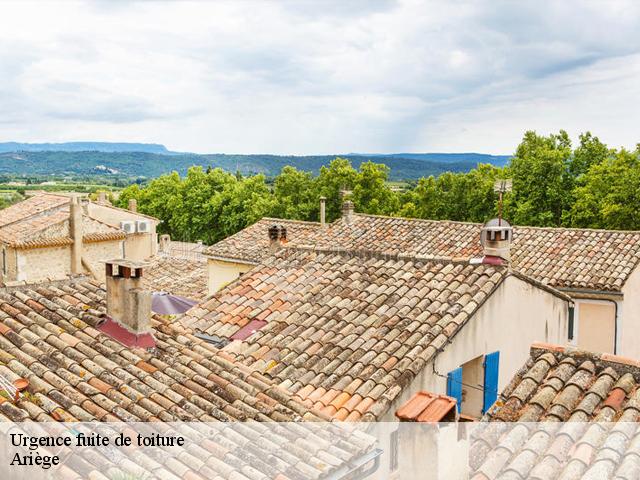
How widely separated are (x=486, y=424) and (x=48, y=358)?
4.69 meters

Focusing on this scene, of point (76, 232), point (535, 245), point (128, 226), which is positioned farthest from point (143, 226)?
point (535, 245)

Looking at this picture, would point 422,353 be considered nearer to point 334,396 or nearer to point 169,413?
point 334,396

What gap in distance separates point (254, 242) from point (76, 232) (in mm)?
9703

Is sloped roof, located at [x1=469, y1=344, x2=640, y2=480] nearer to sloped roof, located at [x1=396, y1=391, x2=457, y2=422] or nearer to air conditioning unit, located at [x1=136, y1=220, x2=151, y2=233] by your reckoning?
sloped roof, located at [x1=396, y1=391, x2=457, y2=422]

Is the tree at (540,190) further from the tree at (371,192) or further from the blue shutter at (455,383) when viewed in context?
the blue shutter at (455,383)

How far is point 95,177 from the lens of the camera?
161 m

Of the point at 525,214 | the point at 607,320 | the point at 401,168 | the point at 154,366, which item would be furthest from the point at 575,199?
the point at 401,168

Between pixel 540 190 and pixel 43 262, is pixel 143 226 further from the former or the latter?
pixel 540 190

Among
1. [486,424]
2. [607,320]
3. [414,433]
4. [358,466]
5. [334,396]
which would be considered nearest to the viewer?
[414,433]

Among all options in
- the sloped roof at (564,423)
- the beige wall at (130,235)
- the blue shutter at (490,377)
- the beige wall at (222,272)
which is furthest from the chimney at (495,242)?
the beige wall at (130,235)

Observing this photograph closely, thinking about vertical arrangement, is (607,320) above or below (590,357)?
below

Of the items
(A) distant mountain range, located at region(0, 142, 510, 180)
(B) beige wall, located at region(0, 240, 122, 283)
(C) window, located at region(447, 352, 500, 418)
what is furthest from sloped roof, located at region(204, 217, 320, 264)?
(A) distant mountain range, located at region(0, 142, 510, 180)

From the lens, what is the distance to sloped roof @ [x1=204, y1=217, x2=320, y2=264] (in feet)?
69.9

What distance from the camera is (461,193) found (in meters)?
42.2
